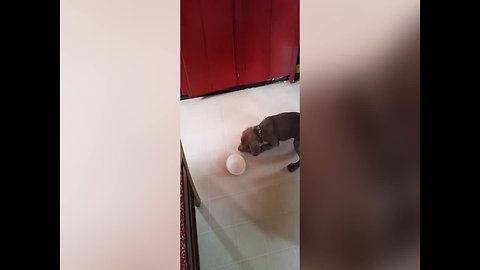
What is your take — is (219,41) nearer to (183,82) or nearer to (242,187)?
(183,82)

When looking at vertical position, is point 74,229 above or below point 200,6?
below

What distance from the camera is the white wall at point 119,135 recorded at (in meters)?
0.72

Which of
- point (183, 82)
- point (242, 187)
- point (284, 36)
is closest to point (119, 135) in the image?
point (183, 82)

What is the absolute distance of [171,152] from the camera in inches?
29.0

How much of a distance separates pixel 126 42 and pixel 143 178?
29 centimetres

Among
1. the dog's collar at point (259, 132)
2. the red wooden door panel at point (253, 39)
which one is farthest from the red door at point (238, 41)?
the dog's collar at point (259, 132)

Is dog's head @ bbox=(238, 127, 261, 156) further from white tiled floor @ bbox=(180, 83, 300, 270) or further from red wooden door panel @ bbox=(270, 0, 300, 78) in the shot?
red wooden door panel @ bbox=(270, 0, 300, 78)

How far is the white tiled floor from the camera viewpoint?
0.71 m

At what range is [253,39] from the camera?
29.4 inches

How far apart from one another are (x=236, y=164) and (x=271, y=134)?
3.7 inches

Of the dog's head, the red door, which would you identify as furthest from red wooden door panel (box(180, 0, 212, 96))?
the dog's head

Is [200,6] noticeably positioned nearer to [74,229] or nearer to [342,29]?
[342,29]

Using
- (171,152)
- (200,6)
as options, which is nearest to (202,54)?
(200,6)
